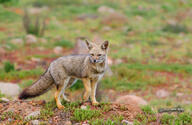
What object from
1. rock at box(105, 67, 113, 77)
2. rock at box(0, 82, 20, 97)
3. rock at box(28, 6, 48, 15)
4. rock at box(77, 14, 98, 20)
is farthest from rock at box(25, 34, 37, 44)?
rock at box(28, 6, 48, 15)

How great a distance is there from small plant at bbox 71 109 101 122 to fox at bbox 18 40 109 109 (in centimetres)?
41

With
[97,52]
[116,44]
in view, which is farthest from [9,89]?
[116,44]

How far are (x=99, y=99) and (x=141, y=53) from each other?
825 centimetres

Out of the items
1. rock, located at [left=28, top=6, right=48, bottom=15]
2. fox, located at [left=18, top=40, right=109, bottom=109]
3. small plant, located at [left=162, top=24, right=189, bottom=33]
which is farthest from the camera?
rock, located at [left=28, top=6, right=48, bottom=15]

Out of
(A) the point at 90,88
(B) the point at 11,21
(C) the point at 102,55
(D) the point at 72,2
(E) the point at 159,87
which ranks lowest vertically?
(E) the point at 159,87

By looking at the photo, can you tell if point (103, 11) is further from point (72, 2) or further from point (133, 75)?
point (133, 75)

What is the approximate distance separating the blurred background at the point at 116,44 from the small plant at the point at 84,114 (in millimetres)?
2707

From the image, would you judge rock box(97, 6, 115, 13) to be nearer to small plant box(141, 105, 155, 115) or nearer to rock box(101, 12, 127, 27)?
rock box(101, 12, 127, 27)

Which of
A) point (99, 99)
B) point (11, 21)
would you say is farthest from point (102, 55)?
point (11, 21)

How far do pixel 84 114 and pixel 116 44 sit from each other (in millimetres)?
12177

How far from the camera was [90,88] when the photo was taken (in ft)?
21.3

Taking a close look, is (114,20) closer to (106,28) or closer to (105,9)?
(106,28)

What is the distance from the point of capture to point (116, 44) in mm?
18062

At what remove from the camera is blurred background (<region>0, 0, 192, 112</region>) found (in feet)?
38.7
